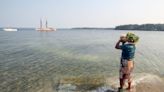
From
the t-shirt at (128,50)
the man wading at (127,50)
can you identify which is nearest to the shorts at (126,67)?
the man wading at (127,50)

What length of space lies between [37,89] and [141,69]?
8952 mm

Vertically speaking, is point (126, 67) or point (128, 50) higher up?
point (128, 50)

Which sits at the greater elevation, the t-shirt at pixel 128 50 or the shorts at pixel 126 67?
the t-shirt at pixel 128 50

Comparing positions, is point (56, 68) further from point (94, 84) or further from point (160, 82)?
point (160, 82)

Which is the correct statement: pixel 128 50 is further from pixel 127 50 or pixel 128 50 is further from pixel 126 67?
pixel 126 67

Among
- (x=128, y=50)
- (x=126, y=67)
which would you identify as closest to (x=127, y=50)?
(x=128, y=50)

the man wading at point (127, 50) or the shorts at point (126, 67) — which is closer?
the man wading at point (127, 50)

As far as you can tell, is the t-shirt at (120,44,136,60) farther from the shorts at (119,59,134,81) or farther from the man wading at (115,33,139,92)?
the shorts at (119,59,134,81)

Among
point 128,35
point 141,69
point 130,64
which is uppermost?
point 128,35

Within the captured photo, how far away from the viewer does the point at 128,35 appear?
9.91 m

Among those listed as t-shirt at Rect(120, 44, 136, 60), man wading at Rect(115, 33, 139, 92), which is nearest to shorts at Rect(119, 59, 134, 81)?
man wading at Rect(115, 33, 139, 92)

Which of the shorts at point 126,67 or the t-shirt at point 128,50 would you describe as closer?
the t-shirt at point 128,50

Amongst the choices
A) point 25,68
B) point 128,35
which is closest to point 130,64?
point 128,35

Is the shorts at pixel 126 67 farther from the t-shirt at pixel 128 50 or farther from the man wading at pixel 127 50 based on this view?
the t-shirt at pixel 128 50
